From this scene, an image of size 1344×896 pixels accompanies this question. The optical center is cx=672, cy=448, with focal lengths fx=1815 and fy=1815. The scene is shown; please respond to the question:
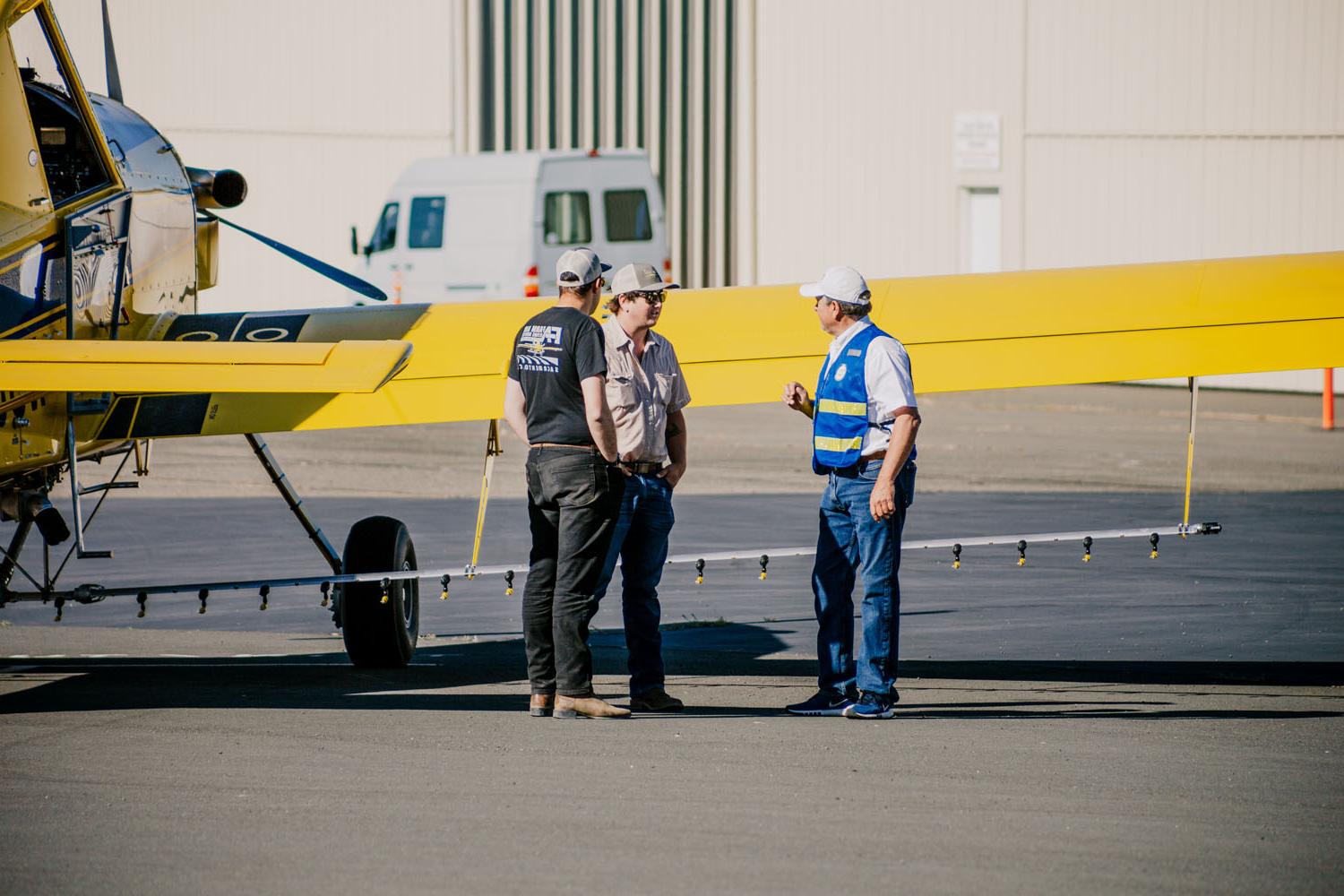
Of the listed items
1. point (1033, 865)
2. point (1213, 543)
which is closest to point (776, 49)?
point (1213, 543)

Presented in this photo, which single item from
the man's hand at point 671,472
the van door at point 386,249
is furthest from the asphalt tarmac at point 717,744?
the van door at point 386,249

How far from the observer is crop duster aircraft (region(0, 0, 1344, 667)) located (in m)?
7.68

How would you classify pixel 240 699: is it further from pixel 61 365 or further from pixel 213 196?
pixel 213 196

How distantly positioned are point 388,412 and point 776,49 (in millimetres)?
23533

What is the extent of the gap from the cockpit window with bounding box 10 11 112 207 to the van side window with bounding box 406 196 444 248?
731 inches

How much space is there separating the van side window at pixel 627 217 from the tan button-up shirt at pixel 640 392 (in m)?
19.7

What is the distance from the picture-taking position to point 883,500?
283 inches

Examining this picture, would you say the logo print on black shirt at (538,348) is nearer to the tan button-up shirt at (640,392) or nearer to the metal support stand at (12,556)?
the tan button-up shirt at (640,392)

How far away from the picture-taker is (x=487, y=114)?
108ft

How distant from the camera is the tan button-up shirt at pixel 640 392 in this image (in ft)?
24.7

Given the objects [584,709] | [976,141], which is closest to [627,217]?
[976,141]

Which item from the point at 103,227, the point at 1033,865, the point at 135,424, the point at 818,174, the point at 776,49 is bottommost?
the point at 1033,865

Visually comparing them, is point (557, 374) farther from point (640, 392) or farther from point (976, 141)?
point (976, 141)

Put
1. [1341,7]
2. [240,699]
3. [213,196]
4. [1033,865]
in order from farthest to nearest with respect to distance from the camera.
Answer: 1. [1341,7]
2. [213,196]
3. [240,699]
4. [1033,865]
